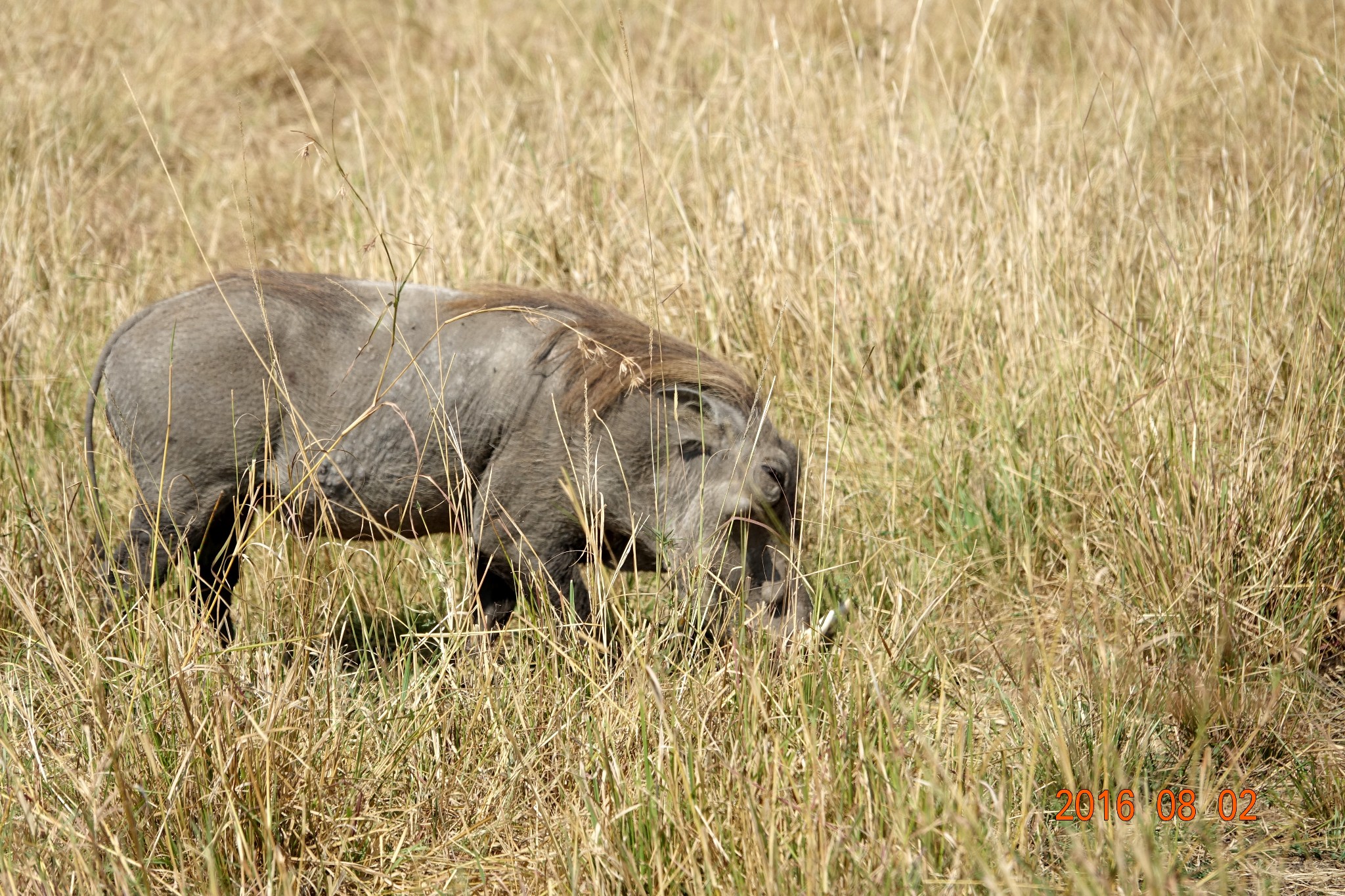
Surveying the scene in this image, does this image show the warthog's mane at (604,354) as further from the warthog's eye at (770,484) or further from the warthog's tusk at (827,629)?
the warthog's tusk at (827,629)

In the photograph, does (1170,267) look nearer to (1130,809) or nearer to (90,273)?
(1130,809)

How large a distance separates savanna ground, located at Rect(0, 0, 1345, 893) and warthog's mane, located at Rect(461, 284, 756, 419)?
21 centimetres

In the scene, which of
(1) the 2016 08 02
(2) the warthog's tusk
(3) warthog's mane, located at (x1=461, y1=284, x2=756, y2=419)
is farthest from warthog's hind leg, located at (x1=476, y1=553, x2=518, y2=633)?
(1) the 2016 08 02

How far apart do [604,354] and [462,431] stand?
41 centimetres

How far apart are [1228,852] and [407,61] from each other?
603 centimetres

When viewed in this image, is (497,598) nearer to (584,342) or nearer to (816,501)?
(584,342)

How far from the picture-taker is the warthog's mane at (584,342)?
2846 millimetres

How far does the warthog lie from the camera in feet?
9.37

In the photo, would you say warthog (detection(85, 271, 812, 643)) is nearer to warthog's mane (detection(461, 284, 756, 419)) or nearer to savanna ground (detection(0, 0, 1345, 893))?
warthog's mane (detection(461, 284, 756, 419))

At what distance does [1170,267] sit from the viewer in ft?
11.5

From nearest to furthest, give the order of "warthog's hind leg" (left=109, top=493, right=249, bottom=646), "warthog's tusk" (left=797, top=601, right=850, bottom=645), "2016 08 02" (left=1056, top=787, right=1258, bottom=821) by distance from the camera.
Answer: "2016 08 02" (left=1056, top=787, right=1258, bottom=821)
"warthog's tusk" (left=797, top=601, right=850, bottom=645)
"warthog's hind leg" (left=109, top=493, right=249, bottom=646)

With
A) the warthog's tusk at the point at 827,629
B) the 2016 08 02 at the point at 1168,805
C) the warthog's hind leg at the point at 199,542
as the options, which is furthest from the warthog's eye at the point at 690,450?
the 2016 08 02 at the point at 1168,805

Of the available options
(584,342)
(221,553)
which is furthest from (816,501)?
(221,553)

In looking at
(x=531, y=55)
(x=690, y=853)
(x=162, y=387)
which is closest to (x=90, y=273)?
(x=162, y=387)
